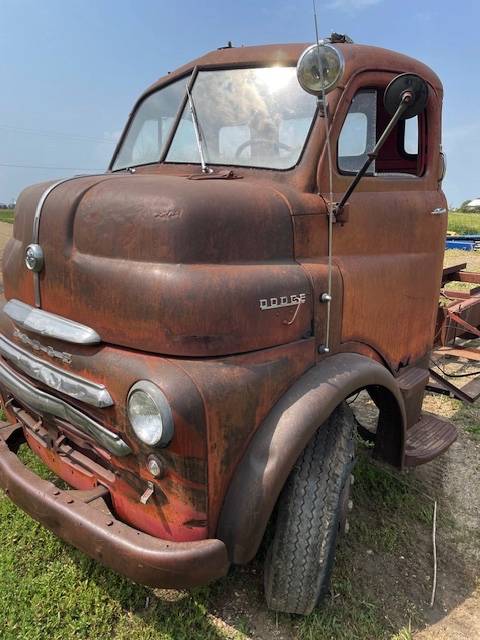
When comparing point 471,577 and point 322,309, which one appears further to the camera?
point 471,577

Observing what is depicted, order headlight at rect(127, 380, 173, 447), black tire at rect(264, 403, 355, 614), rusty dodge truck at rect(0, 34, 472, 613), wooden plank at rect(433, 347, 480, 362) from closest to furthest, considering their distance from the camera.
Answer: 1. headlight at rect(127, 380, 173, 447)
2. rusty dodge truck at rect(0, 34, 472, 613)
3. black tire at rect(264, 403, 355, 614)
4. wooden plank at rect(433, 347, 480, 362)

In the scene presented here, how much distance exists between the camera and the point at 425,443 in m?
3.01

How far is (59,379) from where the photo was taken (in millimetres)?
2098

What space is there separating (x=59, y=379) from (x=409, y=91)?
5.71 feet

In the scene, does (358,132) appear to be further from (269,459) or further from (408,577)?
(408,577)

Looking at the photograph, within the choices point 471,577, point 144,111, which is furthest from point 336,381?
point 144,111

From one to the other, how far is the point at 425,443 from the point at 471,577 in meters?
0.70

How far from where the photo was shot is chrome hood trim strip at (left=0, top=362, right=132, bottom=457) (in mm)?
1952

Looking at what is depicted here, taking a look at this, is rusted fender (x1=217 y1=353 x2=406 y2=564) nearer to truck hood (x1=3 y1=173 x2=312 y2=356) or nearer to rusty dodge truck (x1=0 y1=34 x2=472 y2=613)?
rusty dodge truck (x1=0 y1=34 x2=472 y2=613)

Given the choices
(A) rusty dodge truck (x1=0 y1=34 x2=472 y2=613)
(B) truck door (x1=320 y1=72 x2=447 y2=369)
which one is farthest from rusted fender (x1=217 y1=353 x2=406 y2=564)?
(B) truck door (x1=320 y1=72 x2=447 y2=369)

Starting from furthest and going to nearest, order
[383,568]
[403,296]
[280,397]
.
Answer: [403,296], [383,568], [280,397]

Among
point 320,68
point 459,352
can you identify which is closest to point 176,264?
point 320,68

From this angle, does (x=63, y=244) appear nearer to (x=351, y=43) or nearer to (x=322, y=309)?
(x=322, y=309)

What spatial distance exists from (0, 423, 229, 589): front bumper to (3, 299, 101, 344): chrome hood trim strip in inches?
24.2
